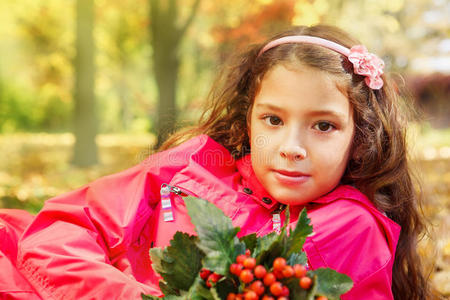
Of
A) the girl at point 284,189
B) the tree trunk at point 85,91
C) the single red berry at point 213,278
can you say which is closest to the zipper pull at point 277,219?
the girl at point 284,189

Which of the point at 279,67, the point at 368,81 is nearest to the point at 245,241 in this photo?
the point at 279,67

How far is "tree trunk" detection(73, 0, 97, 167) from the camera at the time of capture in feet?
22.3

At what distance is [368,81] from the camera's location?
168 centimetres

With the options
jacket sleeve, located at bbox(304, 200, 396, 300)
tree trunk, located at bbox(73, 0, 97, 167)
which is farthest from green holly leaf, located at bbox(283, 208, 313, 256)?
tree trunk, located at bbox(73, 0, 97, 167)

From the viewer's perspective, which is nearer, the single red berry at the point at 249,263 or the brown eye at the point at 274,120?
the single red berry at the point at 249,263

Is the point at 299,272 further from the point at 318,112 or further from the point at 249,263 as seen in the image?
the point at 318,112

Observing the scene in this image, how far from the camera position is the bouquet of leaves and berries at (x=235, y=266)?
1.02 meters

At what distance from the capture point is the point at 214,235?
1.11 m

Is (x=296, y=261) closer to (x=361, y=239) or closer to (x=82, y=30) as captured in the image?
(x=361, y=239)

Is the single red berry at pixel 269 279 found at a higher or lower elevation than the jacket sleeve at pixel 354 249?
higher

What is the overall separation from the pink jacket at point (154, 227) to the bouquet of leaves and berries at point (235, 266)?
29cm

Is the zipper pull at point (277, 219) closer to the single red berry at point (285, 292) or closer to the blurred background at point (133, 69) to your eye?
the single red berry at point (285, 292)

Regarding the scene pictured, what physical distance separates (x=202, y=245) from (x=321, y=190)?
639 mm

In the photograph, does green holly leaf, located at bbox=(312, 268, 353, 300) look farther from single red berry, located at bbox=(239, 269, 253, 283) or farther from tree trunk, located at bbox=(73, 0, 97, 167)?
tree trunk, located at bbox=(73, 0, 97, 167)
